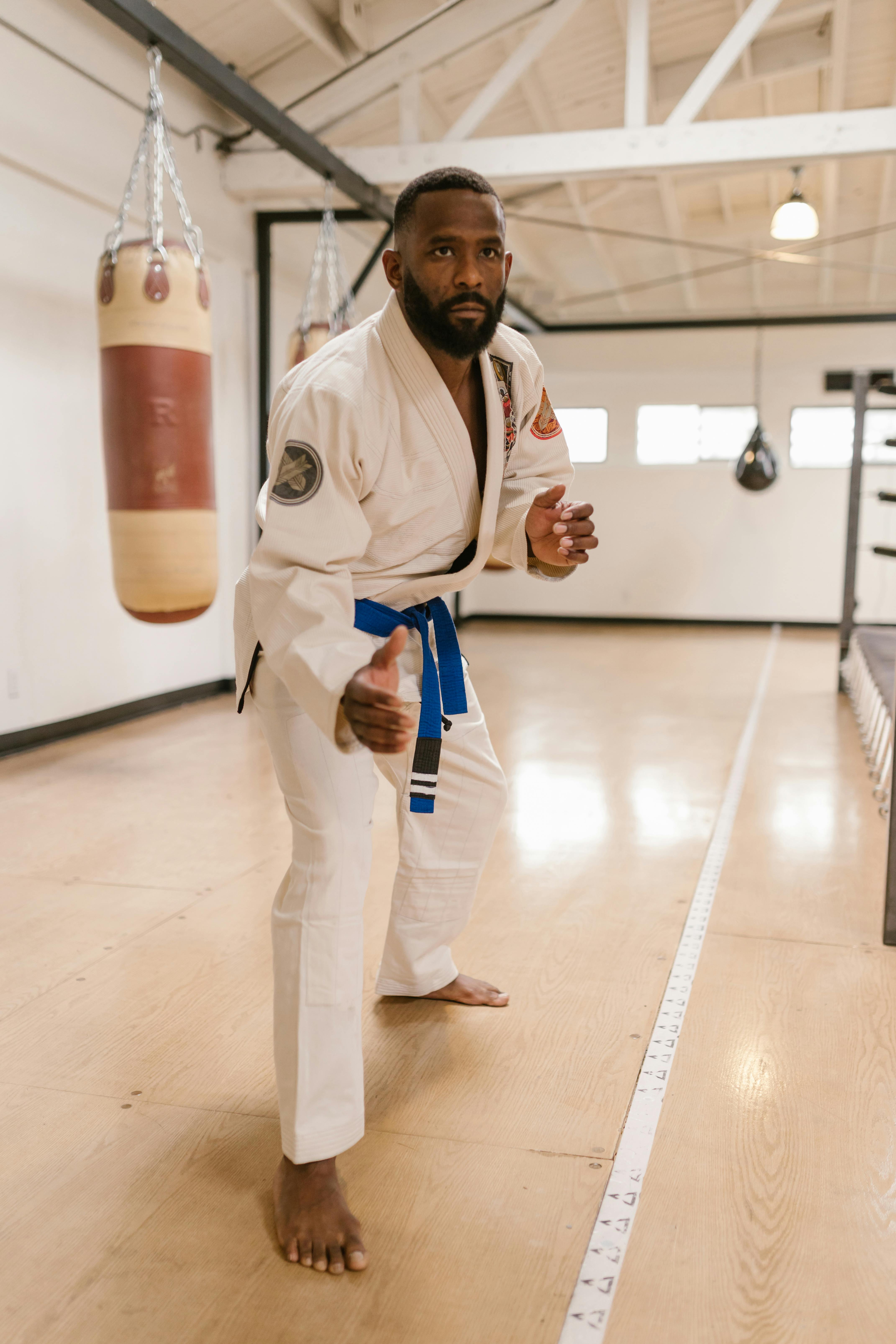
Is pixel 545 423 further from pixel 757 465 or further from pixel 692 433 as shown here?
pixel 692 433

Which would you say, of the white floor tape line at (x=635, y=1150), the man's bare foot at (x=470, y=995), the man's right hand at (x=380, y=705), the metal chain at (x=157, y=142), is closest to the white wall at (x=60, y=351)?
the metal chain at (x=157, y=142)

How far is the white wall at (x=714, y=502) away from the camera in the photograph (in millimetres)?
10914

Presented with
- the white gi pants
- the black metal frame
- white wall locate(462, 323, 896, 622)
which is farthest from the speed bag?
white wall locate(462, 323, 896, 622)

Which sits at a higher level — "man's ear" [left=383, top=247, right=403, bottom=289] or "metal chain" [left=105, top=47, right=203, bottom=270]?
"metal chain" [left=105, top=47, right=203, bottom=270]

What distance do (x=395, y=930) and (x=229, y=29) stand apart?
499 centimetres

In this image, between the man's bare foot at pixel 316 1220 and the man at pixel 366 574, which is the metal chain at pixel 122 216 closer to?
the man at pixel 366 574

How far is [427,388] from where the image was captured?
1.62 meters

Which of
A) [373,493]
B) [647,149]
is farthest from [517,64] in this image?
[373,493]

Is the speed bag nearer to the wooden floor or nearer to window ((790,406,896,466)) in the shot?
the wooden floor

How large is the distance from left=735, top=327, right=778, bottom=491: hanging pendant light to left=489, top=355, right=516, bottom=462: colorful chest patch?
8422 mm

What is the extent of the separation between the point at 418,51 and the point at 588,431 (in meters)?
6.36

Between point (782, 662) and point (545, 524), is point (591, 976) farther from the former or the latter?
point (782, 662)

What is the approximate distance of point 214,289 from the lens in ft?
20.0

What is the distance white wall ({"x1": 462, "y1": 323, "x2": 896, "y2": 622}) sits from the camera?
35.8 ft
